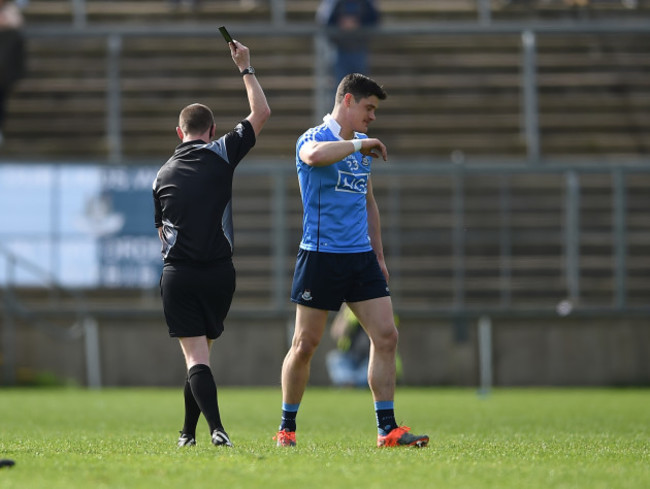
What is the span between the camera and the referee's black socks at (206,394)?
689cm

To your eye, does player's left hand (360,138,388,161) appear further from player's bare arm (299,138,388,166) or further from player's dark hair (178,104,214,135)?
player's dark hair (178,104,214,135)

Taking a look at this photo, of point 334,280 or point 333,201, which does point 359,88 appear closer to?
point 333,201

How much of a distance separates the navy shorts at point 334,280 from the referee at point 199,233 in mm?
460

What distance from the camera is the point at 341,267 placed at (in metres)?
7.37

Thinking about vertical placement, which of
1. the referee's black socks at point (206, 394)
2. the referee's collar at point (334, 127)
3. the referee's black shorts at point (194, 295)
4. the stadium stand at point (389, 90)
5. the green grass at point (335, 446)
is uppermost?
the stadium stand at point (389, 90)

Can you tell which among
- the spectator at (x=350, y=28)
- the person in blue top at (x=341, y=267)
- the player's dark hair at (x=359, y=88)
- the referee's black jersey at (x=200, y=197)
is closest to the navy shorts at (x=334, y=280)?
the person in blue top at (x=341, y=267)

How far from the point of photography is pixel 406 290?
17328mm

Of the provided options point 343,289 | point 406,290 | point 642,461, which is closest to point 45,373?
point 406,290

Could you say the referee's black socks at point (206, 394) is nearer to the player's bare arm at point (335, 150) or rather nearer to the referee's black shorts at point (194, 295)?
the referee's black shorts at point (194, 295)

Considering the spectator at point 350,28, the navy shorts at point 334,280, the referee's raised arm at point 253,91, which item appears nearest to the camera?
the referee's raised arm at point 253,91

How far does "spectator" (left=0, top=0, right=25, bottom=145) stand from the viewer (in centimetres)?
1825

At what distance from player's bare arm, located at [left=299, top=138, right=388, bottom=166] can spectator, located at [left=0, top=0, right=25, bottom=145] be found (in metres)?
12.0

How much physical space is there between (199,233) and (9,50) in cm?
1219

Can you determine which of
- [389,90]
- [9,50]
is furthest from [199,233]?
[389,90]
